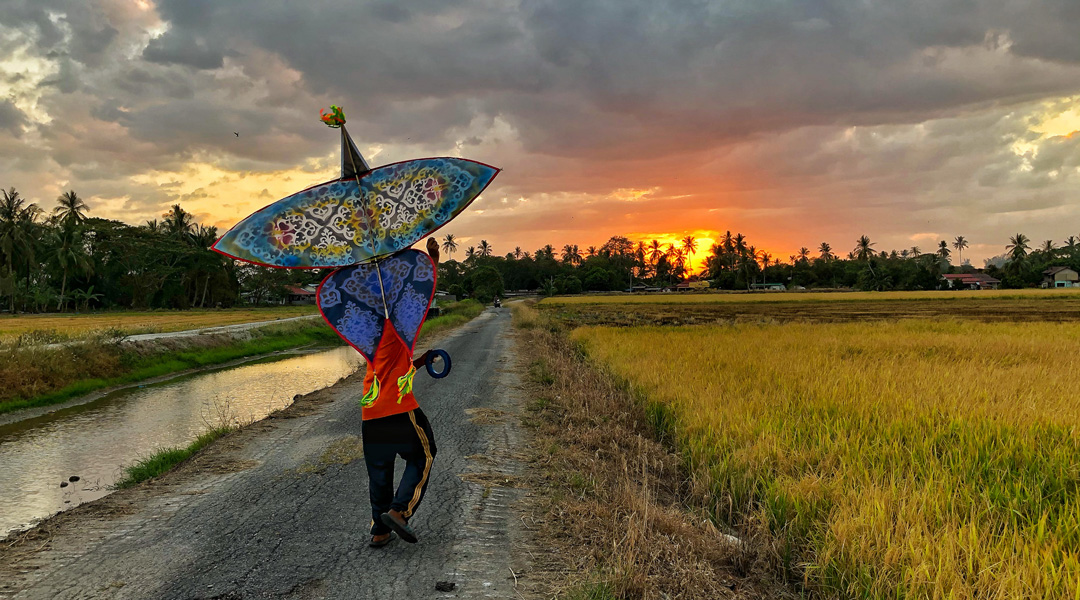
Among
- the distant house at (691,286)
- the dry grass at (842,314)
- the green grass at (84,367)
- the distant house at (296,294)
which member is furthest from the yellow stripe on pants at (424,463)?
the distant house at (691,286)

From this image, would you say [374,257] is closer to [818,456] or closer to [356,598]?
[356,598]

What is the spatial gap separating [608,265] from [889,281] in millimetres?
52198

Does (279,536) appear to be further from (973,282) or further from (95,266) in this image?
(973,282)

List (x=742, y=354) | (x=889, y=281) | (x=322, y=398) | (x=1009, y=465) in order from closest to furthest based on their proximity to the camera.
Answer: (x=1009, y=465) → (x=322, y=398) → (x=742, y=354) → (x=889, y=281)

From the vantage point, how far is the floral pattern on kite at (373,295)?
3629 millimetres

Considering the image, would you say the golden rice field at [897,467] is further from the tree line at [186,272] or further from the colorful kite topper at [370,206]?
the tree line at [186,272]

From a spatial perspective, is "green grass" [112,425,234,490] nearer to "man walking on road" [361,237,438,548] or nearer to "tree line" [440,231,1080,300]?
"man walking on road" [361,237,438,548]

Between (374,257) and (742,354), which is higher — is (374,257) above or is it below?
above

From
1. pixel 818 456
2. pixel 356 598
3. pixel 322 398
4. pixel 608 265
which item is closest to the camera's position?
pixel 356 598

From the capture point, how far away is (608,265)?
395ft

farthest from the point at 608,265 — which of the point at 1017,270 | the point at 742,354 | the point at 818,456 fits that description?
the point at 818,456

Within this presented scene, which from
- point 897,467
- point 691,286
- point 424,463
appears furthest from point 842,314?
point 691,286

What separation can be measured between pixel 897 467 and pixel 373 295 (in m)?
4.25

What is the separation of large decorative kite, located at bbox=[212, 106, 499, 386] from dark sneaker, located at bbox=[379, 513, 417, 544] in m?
1.01
